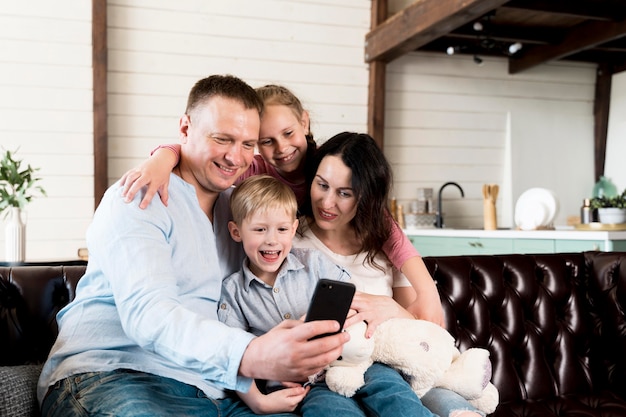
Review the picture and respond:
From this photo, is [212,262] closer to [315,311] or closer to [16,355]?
[315,311]

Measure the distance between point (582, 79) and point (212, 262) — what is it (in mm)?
5313

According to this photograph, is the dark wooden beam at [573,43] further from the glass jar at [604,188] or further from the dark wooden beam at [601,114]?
the glass jar at [604,188]

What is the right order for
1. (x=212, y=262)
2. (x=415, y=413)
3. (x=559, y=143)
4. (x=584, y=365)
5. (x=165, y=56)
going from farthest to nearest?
(x=559, y=143), (x=165, y=56), (x=584, y=365), (x=212, y=262), (x=415, y=413)

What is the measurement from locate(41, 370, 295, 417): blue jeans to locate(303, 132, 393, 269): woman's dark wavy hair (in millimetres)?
715

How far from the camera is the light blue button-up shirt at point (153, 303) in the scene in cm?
129

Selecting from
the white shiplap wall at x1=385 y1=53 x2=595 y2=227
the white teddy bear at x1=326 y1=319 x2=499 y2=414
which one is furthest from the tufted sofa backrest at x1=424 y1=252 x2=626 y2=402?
the white shiplap wall at x1=385 y1=53 x2=595 y2=227

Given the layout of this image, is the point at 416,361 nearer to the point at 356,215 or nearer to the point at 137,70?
the point at 356,215

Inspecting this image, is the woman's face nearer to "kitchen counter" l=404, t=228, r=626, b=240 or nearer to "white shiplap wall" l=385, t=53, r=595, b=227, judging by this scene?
"kitchen counter" l=404, t=228, r=626, b=240

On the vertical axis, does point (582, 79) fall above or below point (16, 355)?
above

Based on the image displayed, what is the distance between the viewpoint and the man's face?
173 centimetres

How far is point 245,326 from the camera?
176 cm

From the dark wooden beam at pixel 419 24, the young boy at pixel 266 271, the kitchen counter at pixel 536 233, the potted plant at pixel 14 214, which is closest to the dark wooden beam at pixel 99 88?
the potted plant at pixel 14 214

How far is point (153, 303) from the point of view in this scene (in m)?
1.35

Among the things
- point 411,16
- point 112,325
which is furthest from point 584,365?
point 411,16
